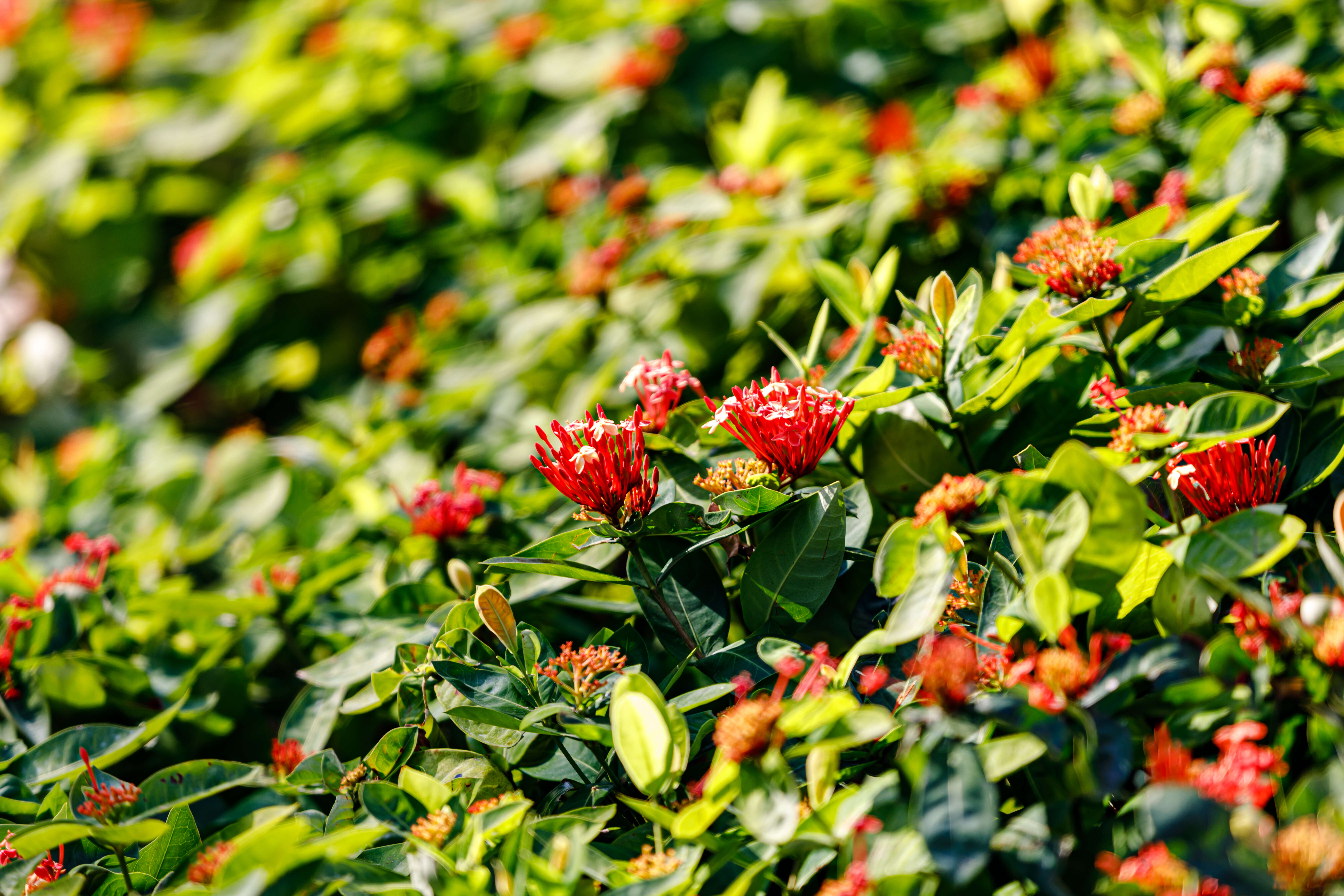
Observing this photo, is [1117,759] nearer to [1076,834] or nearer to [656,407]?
[1076,834]

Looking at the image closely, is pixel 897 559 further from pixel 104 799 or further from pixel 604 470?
pixel 104 799

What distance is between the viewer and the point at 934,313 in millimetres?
1009

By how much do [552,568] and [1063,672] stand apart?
19.1 inches

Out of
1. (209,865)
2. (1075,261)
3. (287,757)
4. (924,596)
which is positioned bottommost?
(287,757)

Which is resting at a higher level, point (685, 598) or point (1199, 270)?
point (1199, 270)

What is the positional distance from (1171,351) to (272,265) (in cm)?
214

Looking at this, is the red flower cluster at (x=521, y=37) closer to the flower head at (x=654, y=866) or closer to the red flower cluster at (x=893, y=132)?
the red flower cluster at (x=893, y=132)

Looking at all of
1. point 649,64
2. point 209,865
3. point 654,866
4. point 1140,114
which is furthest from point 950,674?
point 649,64

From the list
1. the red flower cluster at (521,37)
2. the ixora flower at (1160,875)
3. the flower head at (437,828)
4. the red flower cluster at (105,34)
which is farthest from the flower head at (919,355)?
the red flower cluster at (105,34)

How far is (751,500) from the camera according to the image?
0.90 meters

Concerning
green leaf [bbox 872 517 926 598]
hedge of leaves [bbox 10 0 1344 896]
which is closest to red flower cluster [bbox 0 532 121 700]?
hedge of leaves [bbox 10 0 1344 896]

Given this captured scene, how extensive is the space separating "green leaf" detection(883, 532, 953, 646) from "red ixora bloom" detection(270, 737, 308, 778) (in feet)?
2.51

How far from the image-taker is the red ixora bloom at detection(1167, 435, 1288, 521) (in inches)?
34.5

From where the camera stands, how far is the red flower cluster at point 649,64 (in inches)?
81.2
